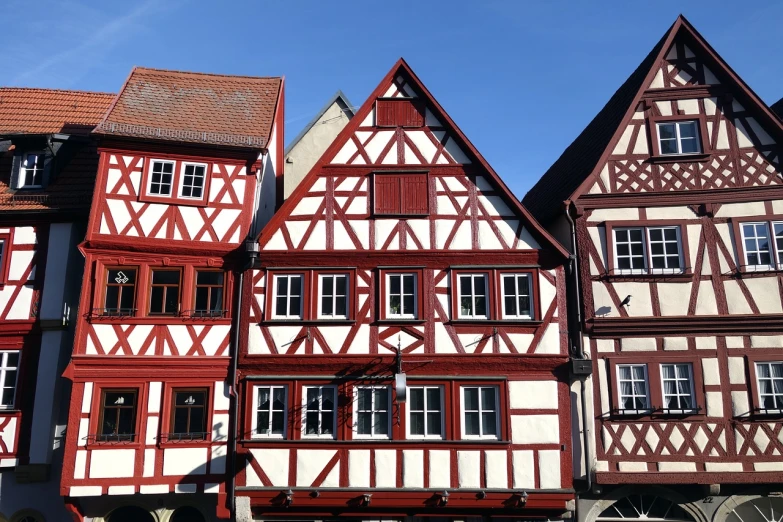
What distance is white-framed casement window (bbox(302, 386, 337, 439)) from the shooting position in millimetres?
15992

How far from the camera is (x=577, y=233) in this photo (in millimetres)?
16875

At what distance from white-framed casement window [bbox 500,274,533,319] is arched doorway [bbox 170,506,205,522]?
27.2 feet

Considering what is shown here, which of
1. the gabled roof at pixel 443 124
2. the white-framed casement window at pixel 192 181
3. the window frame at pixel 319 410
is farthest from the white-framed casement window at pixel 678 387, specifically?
the white-framed casement window at pixel 192 181

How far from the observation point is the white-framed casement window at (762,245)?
53.8ft

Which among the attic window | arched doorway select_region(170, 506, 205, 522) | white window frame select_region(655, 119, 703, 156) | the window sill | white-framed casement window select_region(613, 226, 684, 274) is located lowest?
arched doorway select_region(170, 506, 205, 522)

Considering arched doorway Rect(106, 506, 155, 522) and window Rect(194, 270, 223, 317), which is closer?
arched doorway Rect(106, 506, 155, 522)

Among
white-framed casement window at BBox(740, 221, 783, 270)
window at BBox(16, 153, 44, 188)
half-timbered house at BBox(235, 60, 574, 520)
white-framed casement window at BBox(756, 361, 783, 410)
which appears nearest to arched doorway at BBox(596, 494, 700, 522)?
half-timbered house at BBox(235, 60, 574, 520)

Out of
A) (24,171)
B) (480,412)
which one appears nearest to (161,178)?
(24,171)

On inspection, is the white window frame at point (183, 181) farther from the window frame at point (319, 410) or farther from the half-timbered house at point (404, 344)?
the window frame at point (319, 410)

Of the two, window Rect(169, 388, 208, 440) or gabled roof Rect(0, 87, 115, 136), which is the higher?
gabled roof Rect(0, 87, 115, 136)

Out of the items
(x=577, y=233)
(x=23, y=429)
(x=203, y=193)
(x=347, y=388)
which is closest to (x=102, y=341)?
(x=23, y=429)

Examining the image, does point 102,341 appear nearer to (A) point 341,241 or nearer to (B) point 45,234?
(B) point 45,234

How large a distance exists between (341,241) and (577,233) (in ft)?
18.4

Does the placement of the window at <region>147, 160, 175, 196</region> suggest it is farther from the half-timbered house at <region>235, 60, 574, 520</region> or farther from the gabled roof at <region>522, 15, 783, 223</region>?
the gabled roof at <region>522, 15, 783, 223</region>
